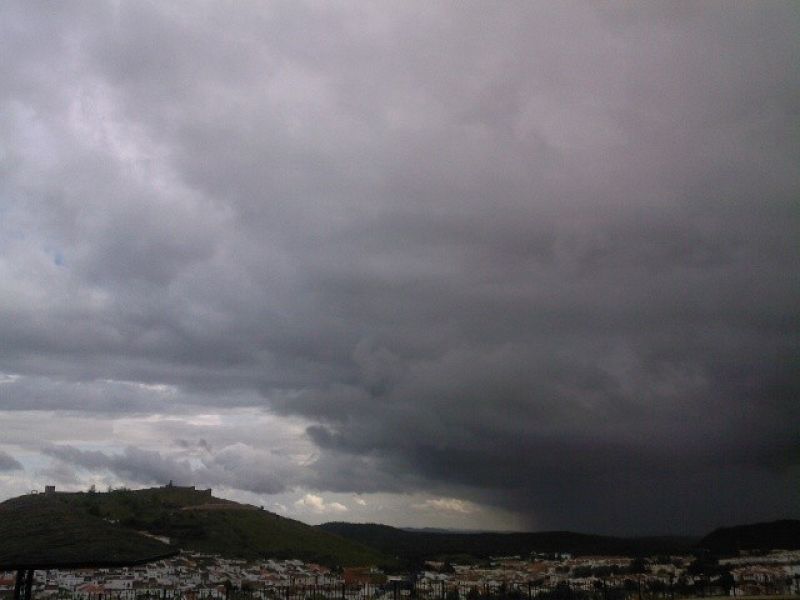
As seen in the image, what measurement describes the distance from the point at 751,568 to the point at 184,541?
5538 centimetres

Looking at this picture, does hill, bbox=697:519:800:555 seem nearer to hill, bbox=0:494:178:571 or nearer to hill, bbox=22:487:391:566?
hill, bbox=22:487:391:566

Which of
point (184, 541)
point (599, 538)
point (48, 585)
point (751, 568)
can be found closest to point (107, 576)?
point (48, 585)

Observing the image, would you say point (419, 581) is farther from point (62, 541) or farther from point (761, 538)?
point (761, 538)

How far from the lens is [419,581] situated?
142ft

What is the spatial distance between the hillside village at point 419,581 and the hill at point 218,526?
15112 mm

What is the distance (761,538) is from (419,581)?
42.8 meters

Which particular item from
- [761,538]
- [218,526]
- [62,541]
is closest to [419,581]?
[62,541]

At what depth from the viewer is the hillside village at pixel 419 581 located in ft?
115

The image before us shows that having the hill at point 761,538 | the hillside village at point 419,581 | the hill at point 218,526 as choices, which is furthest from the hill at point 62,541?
the hill at point 761,538

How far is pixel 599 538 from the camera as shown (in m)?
101

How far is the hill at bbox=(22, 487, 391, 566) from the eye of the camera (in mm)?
81438

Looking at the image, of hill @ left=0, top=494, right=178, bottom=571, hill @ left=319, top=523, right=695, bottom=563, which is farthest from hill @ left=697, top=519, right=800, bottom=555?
hill @ left=0, top=494, right=178, bottom=571

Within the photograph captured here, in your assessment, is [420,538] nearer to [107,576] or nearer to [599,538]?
[599,538]

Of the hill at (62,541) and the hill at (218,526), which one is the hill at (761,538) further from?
the hill at (62,541)
